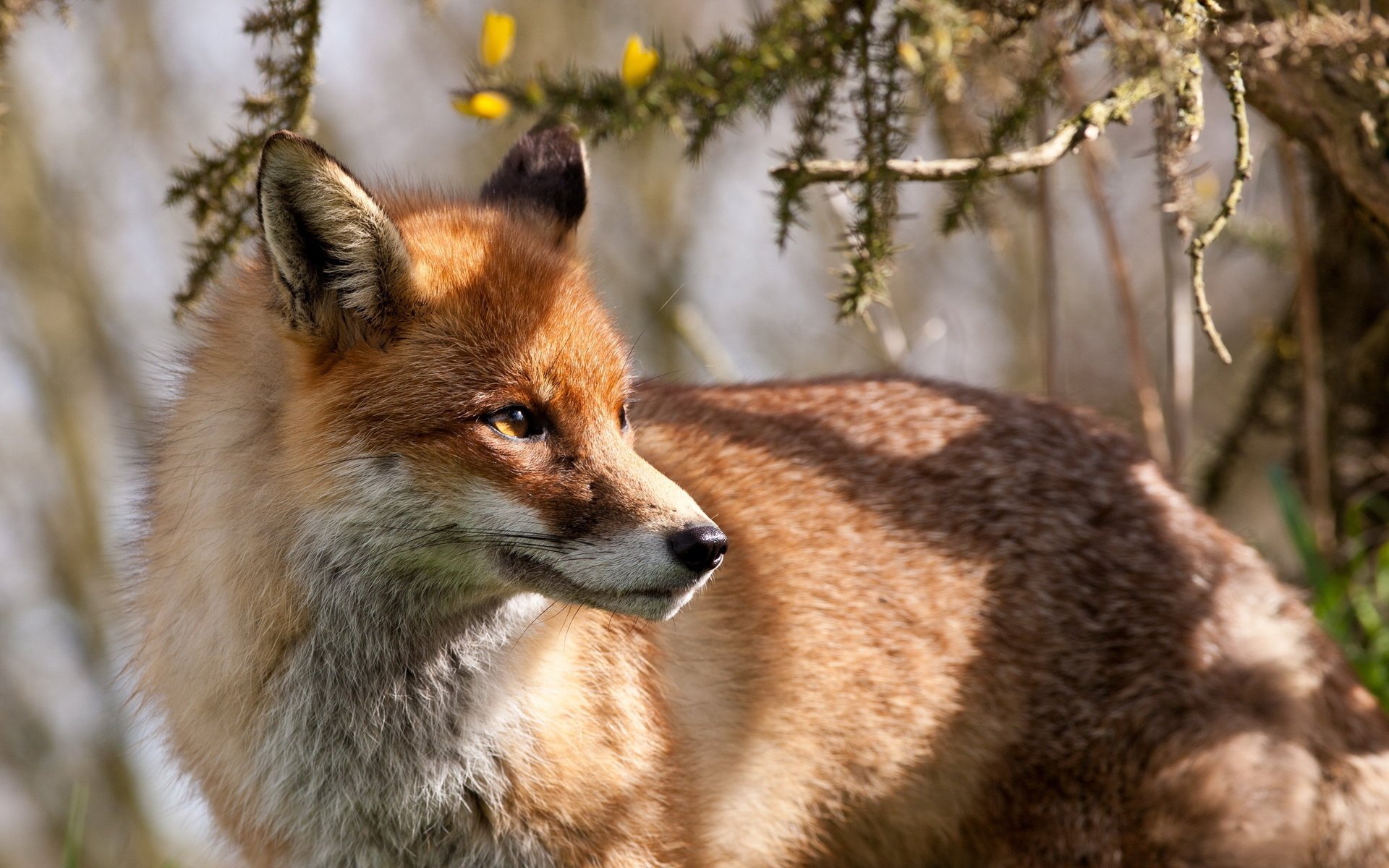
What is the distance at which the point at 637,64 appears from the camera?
479 centimetres

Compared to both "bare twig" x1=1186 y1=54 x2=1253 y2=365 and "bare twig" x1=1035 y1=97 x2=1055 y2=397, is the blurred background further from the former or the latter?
"bare twig" x1=1186 y1=54 x2=1253 y2=365

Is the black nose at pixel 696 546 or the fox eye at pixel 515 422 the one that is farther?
the fox eye at pixel 515 422

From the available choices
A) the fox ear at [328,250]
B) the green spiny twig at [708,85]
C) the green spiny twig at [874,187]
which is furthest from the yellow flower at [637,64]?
the fox ear at [328,250]

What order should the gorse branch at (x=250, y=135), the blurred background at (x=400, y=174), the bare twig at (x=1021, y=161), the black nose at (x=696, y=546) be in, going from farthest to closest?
1. the blurred background at (x=400, y=174)
2. the gorse branch at (x=250, y=135)
3. the bare twig at (x=1021, y=161)
4. the black nose at (x=696, y=546)

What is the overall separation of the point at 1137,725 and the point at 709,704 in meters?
1.59

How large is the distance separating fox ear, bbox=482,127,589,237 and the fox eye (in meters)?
1.06

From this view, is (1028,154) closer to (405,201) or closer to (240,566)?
(405,201)

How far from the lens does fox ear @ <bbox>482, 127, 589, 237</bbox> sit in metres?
4.30

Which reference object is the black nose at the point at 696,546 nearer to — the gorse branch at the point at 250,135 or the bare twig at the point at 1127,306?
the gorse branch at the point at 250,135

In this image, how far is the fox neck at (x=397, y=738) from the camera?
11.6 ft

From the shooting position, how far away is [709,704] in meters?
4.24

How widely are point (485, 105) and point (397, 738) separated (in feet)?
8.29

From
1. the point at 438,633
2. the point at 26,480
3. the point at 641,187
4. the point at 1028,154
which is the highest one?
the point at 1028,154

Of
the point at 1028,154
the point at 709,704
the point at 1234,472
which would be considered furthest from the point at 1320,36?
the point at 1234,472
